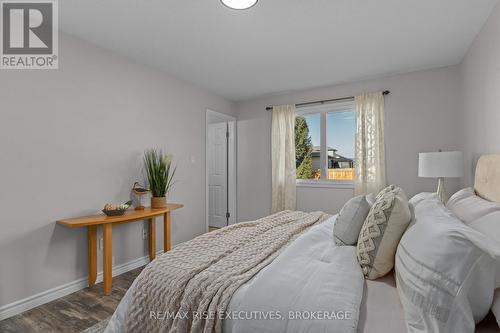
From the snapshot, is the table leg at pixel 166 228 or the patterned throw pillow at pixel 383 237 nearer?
the patterned throw pillow at pixel 383 237

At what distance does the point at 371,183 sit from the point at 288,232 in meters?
2.37

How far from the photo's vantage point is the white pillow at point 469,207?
4.39 ft

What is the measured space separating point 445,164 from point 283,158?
2.26 m

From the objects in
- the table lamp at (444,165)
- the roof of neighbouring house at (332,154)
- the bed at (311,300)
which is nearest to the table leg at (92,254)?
the bed at (311,300)

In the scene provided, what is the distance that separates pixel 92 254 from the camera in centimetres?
259

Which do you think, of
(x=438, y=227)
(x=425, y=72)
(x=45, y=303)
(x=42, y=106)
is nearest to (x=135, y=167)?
(x=42, y=106)

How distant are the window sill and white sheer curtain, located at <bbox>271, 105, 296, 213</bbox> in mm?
154

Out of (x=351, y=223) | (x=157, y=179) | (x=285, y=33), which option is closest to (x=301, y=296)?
(x=351, y=223)

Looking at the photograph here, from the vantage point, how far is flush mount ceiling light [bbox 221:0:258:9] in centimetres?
199

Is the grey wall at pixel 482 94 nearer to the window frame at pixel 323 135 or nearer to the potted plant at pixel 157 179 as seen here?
the window frame at pixel 323 135

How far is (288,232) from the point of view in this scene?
1.89 meters

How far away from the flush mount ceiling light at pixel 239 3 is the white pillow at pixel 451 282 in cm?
199

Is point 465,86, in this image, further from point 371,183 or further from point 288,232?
point 288,232

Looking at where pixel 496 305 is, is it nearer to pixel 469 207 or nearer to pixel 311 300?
pixel 311 300
